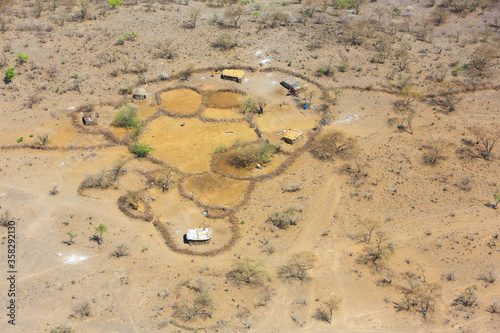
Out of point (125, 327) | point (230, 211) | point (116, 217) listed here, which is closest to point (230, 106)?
point (230, 211)

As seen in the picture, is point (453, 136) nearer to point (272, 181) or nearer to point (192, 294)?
point (272, 181)

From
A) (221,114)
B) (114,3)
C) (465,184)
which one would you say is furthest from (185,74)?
(465,184)

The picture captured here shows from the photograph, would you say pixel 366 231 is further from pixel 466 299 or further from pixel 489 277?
pixel 489 277

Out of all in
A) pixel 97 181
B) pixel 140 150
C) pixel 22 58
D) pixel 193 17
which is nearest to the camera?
pixel 97 181

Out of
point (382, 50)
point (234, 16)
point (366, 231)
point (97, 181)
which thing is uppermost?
point (234, 16)

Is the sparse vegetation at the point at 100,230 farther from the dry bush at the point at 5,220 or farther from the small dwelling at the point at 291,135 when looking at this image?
the small dwelling at the point at 291,135

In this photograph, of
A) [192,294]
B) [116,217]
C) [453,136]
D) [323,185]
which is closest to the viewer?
[192,294]

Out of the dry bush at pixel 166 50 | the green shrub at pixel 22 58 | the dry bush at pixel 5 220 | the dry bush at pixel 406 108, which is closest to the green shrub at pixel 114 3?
the dry bush at pixel 166 50
